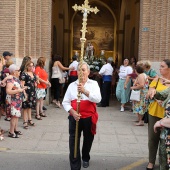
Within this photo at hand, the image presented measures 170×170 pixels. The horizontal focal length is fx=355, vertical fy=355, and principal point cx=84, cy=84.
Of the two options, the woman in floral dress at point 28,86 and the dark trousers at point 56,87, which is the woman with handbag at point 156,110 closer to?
the woman in floral dress at point 28,86

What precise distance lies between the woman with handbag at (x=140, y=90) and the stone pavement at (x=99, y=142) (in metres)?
0.44

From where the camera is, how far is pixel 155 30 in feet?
40.7

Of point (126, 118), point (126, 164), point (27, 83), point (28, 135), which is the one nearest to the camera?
point (126, 164)

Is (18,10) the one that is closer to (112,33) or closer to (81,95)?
(81,95)

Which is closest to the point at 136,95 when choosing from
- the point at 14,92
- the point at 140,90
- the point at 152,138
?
the point at 140,90

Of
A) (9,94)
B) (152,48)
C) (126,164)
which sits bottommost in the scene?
(126,164)

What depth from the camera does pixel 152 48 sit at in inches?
493

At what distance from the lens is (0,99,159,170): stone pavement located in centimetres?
650

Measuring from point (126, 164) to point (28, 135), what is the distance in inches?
111

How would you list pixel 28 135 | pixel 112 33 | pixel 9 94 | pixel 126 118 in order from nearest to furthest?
pixel 9 94, pixel 28 135, pixel 126 118, pixel 112 33

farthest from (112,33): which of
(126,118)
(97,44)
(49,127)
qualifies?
(49,127)

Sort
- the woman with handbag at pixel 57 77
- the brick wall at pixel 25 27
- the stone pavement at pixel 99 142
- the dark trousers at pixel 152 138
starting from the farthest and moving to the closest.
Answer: the woman with handbag at pixel 57 77
the brick wall at pixel 25 27
the stone pavement at pixel 99 142
the dark trousers at pixel 152 138

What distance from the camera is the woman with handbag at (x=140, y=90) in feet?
29.1

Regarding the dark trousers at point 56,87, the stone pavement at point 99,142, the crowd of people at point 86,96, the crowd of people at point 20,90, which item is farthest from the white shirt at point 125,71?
the crowd of people at point 20,90
